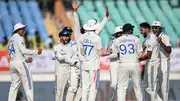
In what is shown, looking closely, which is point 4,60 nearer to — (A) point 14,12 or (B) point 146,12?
(A) point 14,12

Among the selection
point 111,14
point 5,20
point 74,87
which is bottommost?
point 74,87

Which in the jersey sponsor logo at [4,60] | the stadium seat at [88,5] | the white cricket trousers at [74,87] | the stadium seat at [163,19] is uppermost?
the stadium seat at [88,5]

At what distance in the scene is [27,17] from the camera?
97.0ft

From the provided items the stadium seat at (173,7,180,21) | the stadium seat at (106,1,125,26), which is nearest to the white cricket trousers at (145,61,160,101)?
the stadium seat at (106,1,125,26)

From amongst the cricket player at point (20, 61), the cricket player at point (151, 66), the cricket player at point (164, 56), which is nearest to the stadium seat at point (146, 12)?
the cricket player at point (164, 56)

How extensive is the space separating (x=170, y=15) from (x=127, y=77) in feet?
58.8

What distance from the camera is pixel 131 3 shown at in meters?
31.2

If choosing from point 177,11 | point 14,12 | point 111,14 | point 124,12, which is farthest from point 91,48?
point 177,11

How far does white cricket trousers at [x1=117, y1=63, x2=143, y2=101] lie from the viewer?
12789 millimetres

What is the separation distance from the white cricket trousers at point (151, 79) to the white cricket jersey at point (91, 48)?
128 centimetres

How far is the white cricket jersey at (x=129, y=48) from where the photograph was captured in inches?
502

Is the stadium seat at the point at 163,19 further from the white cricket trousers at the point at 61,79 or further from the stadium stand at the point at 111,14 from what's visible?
the white cricket trousers at the point at 61,79

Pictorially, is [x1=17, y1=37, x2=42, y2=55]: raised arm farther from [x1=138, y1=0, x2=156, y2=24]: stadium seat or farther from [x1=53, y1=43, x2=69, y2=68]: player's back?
[x1=138, y1=0, x2=156, y2=24]: stadium seat

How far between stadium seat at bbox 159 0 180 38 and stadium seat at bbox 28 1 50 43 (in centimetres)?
640
